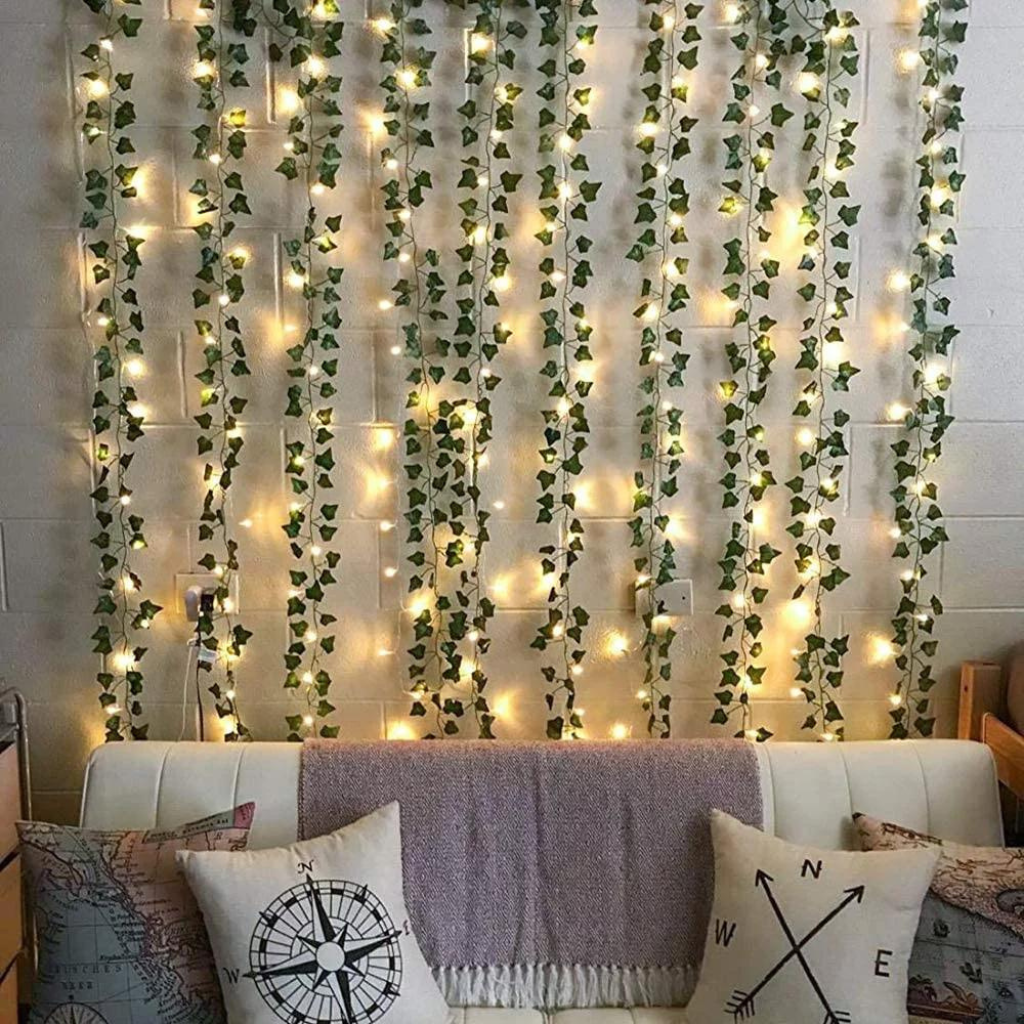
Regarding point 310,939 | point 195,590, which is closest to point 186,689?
point 195,590

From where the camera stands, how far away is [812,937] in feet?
5.98

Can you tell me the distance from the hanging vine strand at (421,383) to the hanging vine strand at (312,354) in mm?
111

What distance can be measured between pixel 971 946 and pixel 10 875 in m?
1.71

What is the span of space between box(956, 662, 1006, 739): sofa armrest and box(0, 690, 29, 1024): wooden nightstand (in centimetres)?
189

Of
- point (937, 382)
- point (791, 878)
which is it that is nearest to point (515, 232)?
→ point (937, 382)

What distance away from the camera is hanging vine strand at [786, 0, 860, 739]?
7.37 ft

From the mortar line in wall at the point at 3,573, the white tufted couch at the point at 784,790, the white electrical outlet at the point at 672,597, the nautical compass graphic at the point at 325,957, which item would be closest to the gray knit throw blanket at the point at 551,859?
the white tufted couch at the point at 784,790

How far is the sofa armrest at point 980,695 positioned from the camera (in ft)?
7.78

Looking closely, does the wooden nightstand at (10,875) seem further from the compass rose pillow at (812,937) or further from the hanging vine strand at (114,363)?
the compass rose pillow at (812,937)

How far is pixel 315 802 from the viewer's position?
6.75 ft

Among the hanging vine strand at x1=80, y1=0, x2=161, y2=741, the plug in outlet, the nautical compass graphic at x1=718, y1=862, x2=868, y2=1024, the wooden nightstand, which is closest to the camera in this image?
the nautical compass graphic at x1=718, y1=862, x2=868, y2=1024

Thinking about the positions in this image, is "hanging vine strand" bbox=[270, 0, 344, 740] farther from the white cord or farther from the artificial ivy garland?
the artificial ivy garland

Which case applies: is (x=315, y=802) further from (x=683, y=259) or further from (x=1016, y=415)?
(x=1016, y=415)

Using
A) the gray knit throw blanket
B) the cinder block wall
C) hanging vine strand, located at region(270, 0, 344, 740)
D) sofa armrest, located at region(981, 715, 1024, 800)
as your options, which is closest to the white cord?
the cinder block wall
